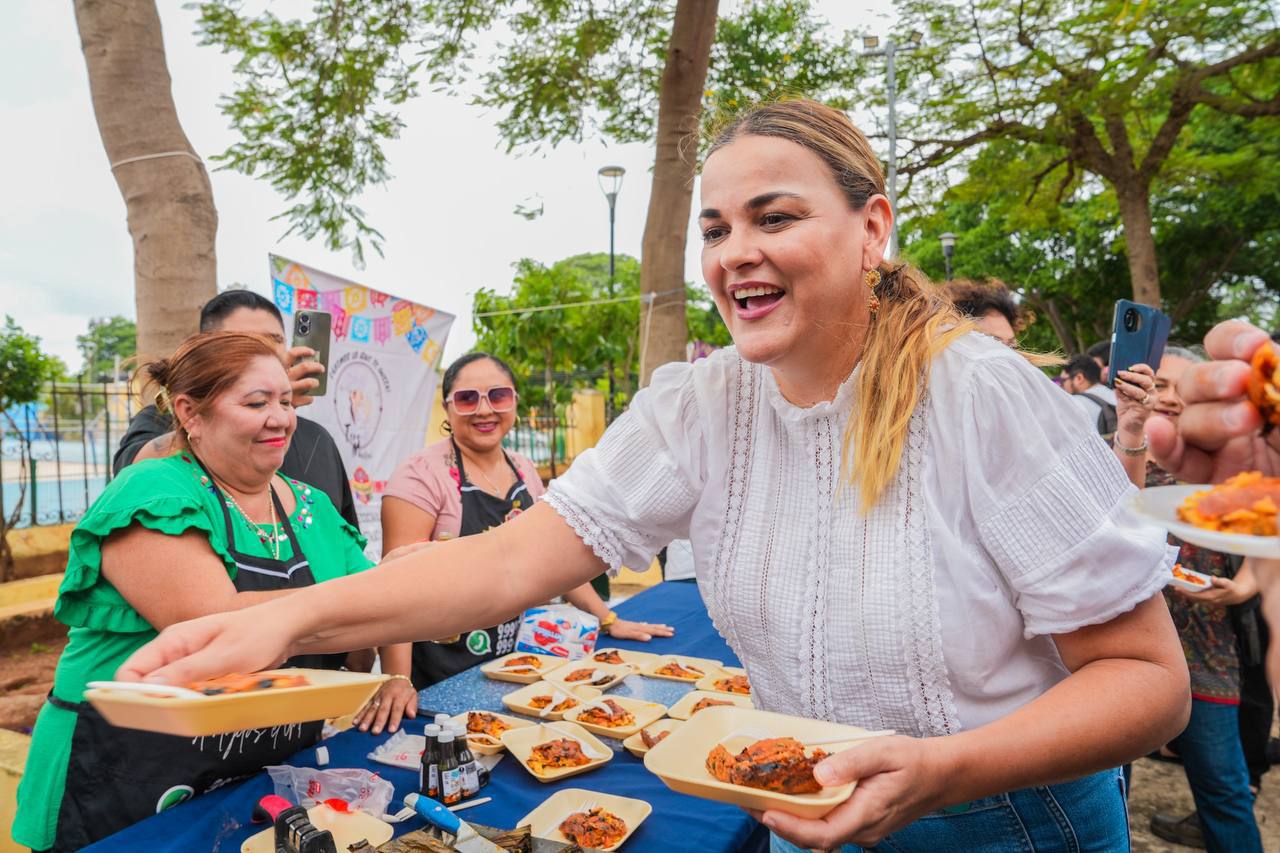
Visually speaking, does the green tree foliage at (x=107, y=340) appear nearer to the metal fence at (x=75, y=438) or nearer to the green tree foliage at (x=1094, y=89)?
the metal fence at (x=75, y=438)

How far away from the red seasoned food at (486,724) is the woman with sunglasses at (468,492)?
712mm

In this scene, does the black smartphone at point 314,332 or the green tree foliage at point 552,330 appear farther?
the green tree foliage at point 552,330

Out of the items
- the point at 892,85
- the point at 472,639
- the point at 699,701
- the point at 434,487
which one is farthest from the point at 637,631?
the point at 892,85

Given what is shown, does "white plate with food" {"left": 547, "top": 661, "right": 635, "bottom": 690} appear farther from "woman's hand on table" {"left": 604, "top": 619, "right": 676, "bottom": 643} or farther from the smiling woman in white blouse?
the smiling woman in white blouse

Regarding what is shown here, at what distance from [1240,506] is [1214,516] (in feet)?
0.08

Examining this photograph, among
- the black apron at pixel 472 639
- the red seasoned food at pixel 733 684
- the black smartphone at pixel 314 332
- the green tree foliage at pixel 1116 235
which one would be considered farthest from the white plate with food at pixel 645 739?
the green tree foliage at pixel 1116 235

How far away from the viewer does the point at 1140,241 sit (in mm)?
12305

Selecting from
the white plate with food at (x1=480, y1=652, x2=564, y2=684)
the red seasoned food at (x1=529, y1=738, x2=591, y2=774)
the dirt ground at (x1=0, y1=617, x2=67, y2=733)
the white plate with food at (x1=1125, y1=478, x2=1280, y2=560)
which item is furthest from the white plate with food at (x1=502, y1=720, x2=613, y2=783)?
the dirt ground at (x1=0, y1=617, x2=67, y2=733)

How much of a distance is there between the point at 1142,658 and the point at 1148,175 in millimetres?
13977

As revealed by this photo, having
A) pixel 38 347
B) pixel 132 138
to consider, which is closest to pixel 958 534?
pixel 132 138

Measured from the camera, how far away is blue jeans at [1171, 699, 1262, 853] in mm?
2848

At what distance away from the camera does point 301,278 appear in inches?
180

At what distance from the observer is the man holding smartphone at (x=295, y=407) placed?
2.94 m

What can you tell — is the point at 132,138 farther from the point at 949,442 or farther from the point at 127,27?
the point at 949,442
